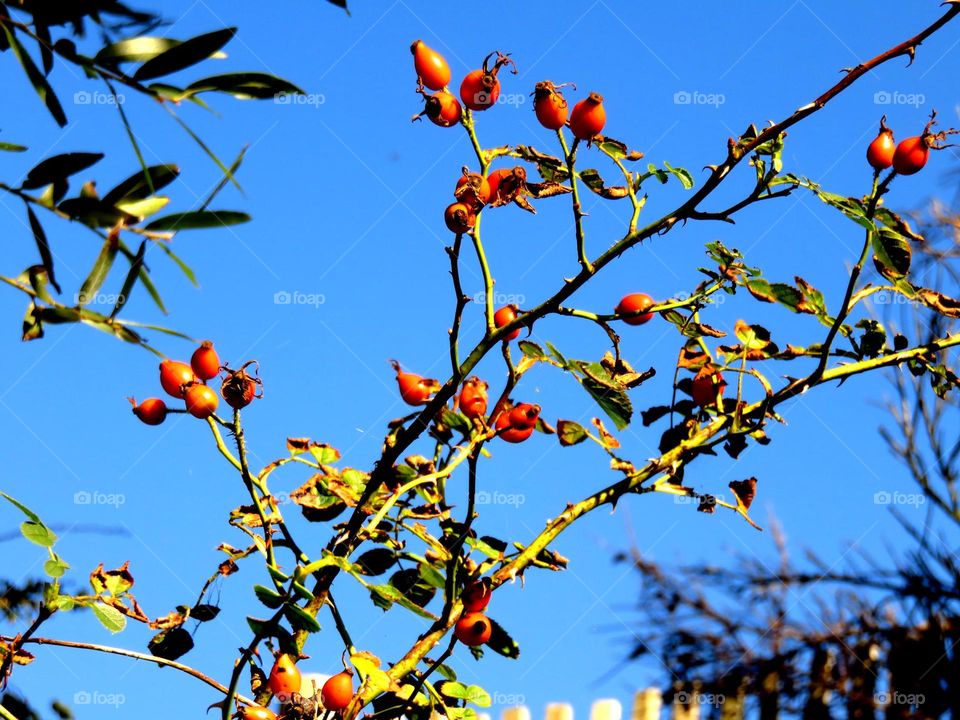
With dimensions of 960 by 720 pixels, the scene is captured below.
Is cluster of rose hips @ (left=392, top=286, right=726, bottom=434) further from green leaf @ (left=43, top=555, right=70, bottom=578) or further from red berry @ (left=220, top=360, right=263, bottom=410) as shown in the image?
green leaf @ (left=43, top=555, right=70, bottom=578)

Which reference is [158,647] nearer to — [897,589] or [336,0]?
[336,0]

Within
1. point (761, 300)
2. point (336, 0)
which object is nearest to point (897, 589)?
point (761, 300)

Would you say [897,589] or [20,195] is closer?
[20,195]

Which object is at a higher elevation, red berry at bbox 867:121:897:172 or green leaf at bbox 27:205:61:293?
red berry at bbox 867:121:897:172

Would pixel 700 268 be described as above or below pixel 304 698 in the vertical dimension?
above

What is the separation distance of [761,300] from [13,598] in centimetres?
91

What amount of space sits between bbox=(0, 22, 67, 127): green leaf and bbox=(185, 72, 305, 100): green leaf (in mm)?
86

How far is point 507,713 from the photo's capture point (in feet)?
10.3

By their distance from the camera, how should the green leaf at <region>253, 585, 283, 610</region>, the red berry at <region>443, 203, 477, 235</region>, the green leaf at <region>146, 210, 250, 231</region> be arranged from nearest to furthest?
the green leaf at <region>146, 210, 250, 231</region>
the green leaf at <region>253, 585, 283, 610</region>
the red berry at <region>443, 203, 477, 235</region>

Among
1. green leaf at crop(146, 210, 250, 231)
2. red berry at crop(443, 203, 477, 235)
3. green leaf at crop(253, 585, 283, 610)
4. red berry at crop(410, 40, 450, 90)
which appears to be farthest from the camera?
red berry at crop(410, 40, 450, 90)

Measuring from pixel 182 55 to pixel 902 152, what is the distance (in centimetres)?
68

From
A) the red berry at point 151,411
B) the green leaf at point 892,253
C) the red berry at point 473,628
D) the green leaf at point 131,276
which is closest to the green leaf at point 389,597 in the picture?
the red berry at point 473,628

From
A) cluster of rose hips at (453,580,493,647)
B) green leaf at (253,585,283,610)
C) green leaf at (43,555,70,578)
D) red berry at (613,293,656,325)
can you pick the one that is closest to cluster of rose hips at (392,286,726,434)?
red berry at (613,293,656,325)

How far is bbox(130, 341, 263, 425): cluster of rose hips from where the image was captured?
94 centimetres
